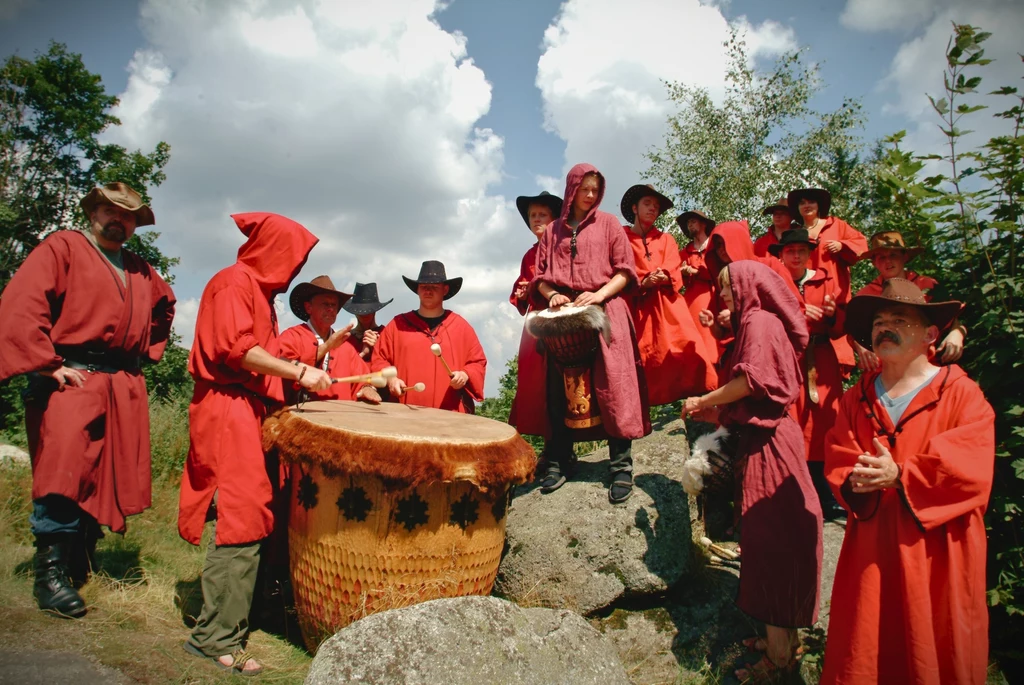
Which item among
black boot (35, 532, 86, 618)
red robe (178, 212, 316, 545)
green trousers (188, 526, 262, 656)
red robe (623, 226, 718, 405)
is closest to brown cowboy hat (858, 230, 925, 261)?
red robe (623, 226, 718, 405)

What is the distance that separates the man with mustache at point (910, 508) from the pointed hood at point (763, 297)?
0.50m

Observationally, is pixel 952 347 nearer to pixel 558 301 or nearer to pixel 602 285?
pixel 602 285

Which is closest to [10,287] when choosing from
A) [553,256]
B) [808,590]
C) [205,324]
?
[205,324]

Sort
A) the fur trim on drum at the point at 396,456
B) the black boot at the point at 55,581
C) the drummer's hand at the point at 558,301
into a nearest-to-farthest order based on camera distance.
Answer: the fur trim on drum at the point at 396,456 → the black boot at the point at 55,581 → the drummer's hand at the point at 558,301

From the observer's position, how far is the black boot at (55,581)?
344 centimetres

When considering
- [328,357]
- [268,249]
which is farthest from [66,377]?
[328,357]

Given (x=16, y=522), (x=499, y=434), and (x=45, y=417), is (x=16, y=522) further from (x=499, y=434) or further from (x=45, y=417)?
(x=499, y=434)

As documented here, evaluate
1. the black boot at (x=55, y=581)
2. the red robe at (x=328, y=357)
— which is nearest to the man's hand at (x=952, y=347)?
the red robe at (x=328, y=357)

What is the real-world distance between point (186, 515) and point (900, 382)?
11.7 ft

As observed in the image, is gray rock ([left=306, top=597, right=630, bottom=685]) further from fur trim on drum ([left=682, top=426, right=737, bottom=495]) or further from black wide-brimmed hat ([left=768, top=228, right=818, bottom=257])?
black wide-brimmed hat ([left=768, top=228, right=818, bottom=257])

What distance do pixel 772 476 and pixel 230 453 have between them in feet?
9.31

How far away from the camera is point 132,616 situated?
358 cm

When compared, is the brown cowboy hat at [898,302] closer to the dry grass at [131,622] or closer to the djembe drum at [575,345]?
the djembe drum at [575,345]

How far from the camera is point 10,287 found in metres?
3.36
